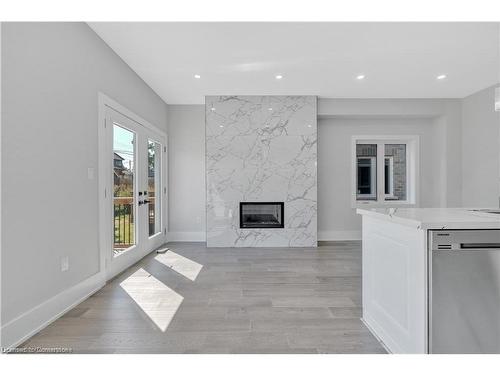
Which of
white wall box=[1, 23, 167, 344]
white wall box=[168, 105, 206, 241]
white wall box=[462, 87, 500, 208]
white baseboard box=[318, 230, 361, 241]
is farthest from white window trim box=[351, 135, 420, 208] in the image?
white wall box=[1, 23, 167, 344]

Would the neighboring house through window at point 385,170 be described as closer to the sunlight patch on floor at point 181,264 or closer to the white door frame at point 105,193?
the sunlight patch on floor at point 181,264

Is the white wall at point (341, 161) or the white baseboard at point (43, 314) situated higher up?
the white wall at point (341, 161)

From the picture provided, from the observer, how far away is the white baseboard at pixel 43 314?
71.0 inches

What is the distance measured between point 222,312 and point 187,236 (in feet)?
10.4

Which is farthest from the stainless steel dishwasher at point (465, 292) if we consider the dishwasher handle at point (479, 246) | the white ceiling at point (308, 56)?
the white ceiling at point (308, 56)

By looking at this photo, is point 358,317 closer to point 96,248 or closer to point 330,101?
point 96,248

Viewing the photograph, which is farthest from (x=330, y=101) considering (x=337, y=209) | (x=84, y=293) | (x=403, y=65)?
(x=84, y=293)

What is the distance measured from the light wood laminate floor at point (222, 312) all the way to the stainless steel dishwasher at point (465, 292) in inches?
20.2

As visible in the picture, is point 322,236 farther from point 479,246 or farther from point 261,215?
point 479,246

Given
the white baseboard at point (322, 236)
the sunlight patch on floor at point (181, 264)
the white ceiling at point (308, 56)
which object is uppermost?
the white ceiling at point (308, 56)

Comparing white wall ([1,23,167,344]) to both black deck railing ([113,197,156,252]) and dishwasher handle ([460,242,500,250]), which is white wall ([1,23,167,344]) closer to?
black deck railing ([113,197,156,252])

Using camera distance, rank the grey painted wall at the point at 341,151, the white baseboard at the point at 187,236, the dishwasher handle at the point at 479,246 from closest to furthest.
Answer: the dishwasher handle at the point at 479,246 → the grey painted wall at the point at 341,151 → the white baseboard at the point at 187,236

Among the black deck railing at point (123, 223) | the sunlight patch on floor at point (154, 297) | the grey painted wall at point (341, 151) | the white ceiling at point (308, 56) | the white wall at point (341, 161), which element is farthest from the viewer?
the white wall at point (341, 161)

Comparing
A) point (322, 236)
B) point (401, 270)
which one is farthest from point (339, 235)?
point (401, 270)
